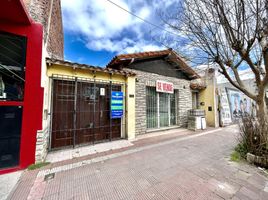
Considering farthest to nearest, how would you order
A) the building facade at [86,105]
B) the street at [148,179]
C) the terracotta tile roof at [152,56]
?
the terracotta tile roof at [152,56], the building facade at [86,105], the street at [148,179]

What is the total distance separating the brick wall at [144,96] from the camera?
5.95 meters

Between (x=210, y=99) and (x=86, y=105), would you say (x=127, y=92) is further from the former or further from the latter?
(x=210, y=99)

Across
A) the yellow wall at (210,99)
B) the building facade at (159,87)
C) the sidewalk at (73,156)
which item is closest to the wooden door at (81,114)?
the sidewalk at (73,156)

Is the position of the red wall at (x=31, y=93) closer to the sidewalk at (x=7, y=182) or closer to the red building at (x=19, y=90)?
the red building at (x=19, y=90)

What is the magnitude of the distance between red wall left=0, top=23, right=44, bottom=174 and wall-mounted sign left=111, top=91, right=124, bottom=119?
8.06ft

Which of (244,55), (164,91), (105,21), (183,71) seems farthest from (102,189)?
(183,71)

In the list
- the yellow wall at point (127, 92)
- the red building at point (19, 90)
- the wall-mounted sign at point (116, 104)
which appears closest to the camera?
the red building at point (19, 90)

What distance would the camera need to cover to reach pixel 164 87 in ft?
22.7

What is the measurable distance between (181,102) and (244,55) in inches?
181

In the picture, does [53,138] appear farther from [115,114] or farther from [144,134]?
[144,134]

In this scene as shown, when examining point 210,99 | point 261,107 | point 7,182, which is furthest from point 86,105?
point 210,99

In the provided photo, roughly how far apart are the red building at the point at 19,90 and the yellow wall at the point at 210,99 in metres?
9.40

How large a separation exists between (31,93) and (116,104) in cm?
281

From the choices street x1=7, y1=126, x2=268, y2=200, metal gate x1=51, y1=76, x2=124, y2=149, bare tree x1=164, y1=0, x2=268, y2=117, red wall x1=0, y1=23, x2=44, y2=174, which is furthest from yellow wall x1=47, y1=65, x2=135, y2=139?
bare tree x1=164, y1=0, x2=268, y2=117
